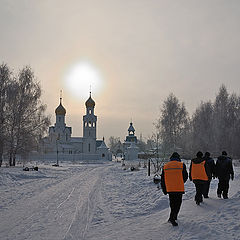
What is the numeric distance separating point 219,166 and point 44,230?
585cm

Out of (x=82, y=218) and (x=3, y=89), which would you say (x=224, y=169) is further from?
(x=3, y=89)

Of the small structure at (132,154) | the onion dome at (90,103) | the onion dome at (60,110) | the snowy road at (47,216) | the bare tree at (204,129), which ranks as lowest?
the snowy road at (47,216)

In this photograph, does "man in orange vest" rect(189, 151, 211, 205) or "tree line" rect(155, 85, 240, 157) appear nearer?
"man in orange vest" rect(189, 151, 211, 205)

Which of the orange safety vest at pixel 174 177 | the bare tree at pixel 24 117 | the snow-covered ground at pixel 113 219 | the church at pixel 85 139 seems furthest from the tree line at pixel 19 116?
the church at pixel 85 139

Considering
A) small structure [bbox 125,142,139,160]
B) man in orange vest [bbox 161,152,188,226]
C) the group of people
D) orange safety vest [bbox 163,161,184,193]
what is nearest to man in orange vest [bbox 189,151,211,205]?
the group of people

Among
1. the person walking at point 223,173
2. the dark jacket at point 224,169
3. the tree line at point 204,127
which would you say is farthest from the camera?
the tree line at point 204,127

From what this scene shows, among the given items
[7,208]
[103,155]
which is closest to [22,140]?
[7,208]

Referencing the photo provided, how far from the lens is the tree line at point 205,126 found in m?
36.7

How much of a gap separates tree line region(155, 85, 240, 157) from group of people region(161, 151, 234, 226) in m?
23.9

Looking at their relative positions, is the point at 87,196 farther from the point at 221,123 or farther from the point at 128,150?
the point at 128,150

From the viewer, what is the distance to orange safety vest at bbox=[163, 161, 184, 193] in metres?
7.07

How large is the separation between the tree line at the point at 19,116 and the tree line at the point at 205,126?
14.0 meters

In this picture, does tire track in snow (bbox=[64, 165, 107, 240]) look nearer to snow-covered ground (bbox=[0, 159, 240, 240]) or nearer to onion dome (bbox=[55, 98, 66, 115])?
snow-covered ground (bbox=[0, 159, 240, 240])

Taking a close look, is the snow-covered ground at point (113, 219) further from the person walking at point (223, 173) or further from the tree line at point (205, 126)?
the tree line at point (205, 126)
